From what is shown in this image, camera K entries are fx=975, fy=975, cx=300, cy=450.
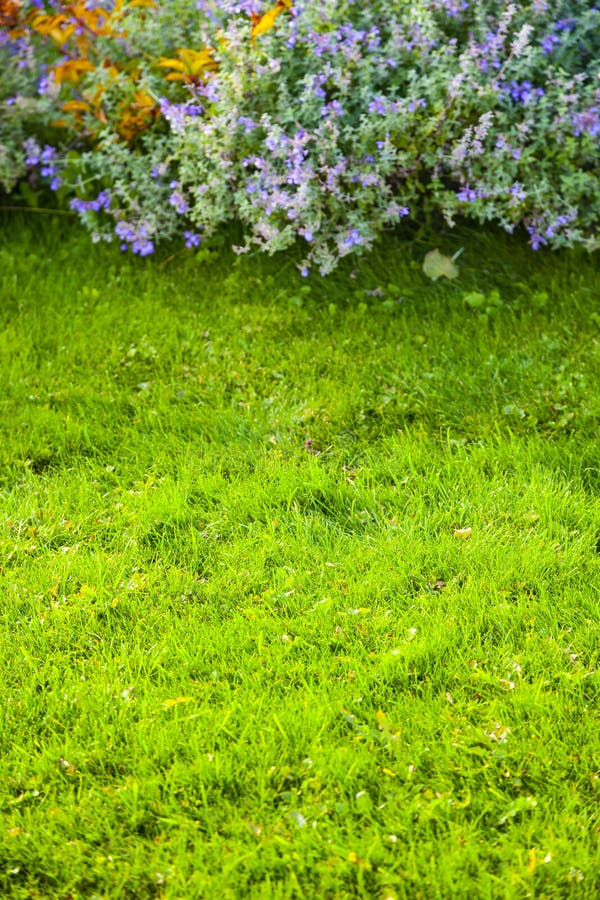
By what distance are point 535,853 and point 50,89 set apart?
5.28 m

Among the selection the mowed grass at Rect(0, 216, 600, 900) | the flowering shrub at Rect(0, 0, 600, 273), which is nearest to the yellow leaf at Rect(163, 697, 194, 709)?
the mowed grass at Rect(0, 216, 600, 900)

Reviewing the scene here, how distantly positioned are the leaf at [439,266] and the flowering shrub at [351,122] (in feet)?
0.81

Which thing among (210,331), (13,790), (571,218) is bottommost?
(13,790)

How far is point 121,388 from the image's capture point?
473cm

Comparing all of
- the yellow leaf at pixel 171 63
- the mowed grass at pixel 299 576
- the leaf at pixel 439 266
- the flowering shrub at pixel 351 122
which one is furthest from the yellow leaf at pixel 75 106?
the leaf at pixel 439 266

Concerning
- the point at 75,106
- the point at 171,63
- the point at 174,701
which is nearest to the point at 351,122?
the point at 171,63

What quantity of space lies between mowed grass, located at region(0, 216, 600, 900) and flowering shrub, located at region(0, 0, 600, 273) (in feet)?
0.93

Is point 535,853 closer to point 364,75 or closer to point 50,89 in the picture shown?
point 364,75

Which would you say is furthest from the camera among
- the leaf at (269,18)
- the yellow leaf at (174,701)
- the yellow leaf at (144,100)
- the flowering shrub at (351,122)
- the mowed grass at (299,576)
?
the yellow leaf at (144,100)

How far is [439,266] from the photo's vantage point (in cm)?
529

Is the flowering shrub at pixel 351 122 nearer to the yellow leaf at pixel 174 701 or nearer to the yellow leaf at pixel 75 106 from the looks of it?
the yellow leaf at pixel 75 106

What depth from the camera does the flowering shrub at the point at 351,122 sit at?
5.10m

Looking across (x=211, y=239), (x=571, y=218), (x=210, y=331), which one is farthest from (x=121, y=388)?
(x=571, y=218)

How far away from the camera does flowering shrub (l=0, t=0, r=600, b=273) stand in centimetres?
510
